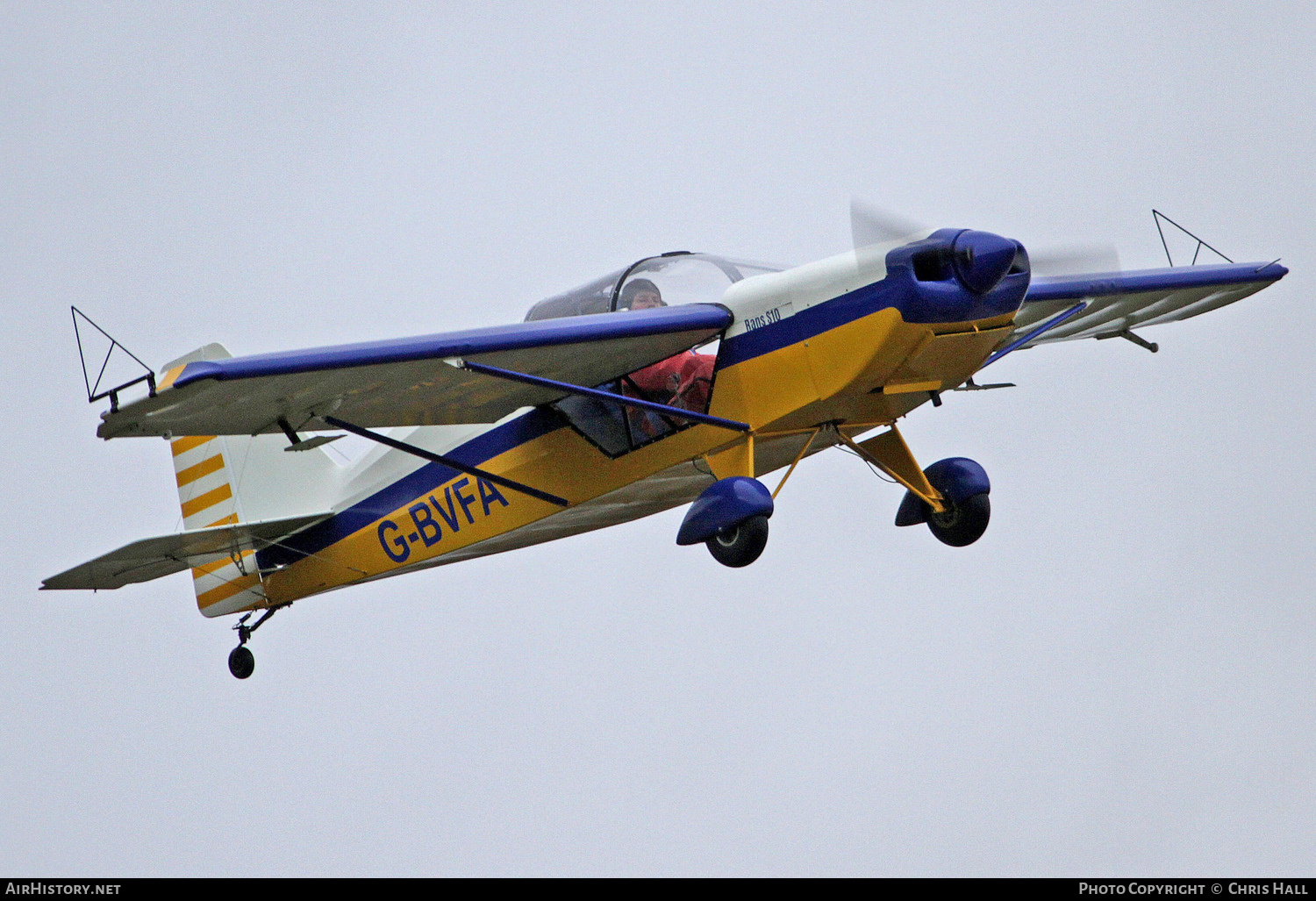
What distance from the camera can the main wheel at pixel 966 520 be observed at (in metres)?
11.7

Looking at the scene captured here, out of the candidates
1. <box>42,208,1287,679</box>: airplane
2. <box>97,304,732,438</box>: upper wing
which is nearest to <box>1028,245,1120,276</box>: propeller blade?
<box>42,208,1287,679</box>: airplane

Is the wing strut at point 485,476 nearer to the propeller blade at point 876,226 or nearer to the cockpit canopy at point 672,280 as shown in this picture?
the cockpit canopy at point 672,280

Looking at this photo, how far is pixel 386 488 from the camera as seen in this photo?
13695 mm

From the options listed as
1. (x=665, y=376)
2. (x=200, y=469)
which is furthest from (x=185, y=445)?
(x=665, y=376)

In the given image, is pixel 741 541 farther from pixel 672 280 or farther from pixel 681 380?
pixel 672 280

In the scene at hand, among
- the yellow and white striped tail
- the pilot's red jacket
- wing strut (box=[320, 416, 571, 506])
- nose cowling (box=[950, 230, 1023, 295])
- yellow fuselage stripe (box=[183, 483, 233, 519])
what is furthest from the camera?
yellow fuselage stripe (box=[183, 483, 233, 519])

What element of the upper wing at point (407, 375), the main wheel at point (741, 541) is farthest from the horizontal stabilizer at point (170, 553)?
the main wheel at point (741, 541)

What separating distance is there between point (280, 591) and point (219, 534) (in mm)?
1191

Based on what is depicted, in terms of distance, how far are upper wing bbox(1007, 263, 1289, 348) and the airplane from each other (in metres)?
0.03

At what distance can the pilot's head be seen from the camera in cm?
1150

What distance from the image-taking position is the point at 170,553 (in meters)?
13.0

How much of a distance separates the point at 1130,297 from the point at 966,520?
121 inches

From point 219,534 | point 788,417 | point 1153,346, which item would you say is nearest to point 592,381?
point 788,417

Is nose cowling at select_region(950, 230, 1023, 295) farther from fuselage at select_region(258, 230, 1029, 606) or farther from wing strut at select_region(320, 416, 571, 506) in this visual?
wing strut at select_region(320, 416, 571, 506)
